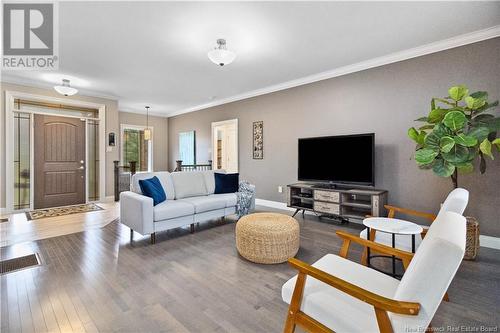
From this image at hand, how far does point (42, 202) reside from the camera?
5109 millimetres

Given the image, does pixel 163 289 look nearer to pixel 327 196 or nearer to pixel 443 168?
pixel 327 196

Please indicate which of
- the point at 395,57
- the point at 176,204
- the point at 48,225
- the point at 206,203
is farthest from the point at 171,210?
the point at 395,57

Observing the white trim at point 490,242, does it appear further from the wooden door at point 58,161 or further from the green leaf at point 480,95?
the wooden door at point 58,161

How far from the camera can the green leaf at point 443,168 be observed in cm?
260

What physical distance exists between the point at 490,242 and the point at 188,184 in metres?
4.26

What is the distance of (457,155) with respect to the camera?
2562 millimetres

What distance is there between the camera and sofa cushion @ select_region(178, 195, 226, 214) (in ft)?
11.9

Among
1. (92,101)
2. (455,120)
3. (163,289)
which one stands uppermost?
(92,101)

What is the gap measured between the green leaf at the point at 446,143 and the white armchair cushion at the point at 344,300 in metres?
1.86

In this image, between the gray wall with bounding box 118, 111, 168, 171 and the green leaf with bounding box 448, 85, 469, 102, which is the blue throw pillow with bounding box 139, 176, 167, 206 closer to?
the green leaf with bounding box 448, 85, 469, 102

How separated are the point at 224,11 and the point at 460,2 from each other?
7.91ft

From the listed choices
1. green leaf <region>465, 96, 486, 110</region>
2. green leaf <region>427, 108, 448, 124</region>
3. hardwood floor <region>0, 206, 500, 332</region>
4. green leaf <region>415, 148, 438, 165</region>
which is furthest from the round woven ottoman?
green leaf <region>465, 96, 486, 110</region>

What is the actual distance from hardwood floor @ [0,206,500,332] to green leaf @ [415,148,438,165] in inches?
45.6
